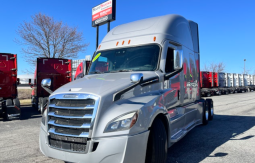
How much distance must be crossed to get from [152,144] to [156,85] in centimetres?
113

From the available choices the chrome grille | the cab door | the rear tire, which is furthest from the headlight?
the cab door

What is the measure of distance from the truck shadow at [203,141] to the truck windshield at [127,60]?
6.64 ft

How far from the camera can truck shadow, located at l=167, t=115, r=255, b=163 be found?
15.1 ft

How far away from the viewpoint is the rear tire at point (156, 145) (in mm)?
3426

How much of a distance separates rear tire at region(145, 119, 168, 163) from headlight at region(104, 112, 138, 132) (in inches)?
23.3

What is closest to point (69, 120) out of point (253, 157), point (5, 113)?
point (253, 157)

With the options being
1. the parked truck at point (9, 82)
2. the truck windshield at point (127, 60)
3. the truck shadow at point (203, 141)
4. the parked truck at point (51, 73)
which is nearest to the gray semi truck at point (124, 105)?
the truck windshield at point (127, 60)

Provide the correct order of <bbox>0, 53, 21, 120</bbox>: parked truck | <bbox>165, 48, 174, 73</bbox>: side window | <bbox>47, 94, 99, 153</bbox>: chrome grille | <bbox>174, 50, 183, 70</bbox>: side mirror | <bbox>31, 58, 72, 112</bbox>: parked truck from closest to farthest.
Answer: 1. <bbox>47, 94, 99, 153</bbox>: chrome grille
2. <bbox>174, 50, 183, 70</bbox>: side mirror
3. <bbox>165, 48, 174, 73</bbox>: side window
4. <bbox>0, 53, 21, 120</bbox>: parked truck
5. <bbox>31, 58, 72, 112</bbox>: parked truck

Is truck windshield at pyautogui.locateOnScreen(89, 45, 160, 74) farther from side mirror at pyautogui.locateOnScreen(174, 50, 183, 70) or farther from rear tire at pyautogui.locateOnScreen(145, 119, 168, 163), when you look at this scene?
rear tire at pyautogui.locateOnScreen(145, 119, 168, 163)

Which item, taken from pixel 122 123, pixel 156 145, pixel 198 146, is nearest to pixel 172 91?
pixel 156 145

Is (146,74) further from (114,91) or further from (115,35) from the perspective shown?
(115,35)

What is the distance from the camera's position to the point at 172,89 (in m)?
4.69

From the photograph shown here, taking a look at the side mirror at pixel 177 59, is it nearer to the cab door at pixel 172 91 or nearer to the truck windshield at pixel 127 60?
the cab door at pixel 172 91

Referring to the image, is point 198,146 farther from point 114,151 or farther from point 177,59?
point 114,151
